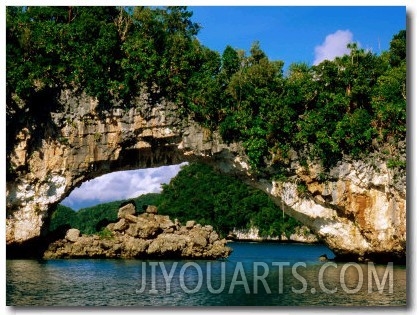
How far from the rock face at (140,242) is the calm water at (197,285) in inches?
70.9

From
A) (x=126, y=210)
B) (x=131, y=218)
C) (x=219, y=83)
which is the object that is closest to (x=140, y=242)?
(x=131, y=218)

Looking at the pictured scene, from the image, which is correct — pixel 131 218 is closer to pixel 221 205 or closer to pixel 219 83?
pixel 219 83

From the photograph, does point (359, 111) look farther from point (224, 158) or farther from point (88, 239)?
point (88, 239)

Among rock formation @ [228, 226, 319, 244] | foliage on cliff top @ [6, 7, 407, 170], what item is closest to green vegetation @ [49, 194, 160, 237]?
rock formation @ [228, 226, 319, 244]

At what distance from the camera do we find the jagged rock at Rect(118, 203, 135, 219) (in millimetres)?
16078

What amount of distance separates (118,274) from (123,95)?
350 centimetres

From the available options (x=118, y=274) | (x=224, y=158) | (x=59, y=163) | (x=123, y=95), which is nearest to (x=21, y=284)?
(x=118, y=274)

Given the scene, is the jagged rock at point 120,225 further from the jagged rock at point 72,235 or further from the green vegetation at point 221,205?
the green vegetation at point 221,205

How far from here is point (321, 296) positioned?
849cm

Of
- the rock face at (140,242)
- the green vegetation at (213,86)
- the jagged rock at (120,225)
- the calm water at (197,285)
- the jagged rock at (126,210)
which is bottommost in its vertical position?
the calm water at (197,285)

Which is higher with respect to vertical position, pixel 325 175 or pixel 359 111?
pixel 359 111

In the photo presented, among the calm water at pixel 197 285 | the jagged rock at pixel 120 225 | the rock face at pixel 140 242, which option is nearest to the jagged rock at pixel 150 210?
the rock face at pixel 140 242

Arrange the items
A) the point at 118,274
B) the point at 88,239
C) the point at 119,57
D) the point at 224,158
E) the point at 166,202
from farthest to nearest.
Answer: the point at 166,202, the point at 88,239, the point at 224,158, the point at 119,57, the point at 118,274

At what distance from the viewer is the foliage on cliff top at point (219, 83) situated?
1116 cm
